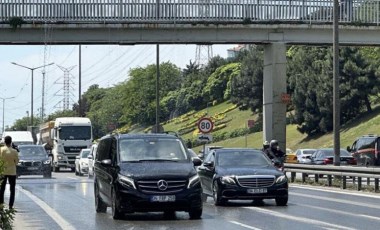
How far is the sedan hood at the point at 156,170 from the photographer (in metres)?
20.1

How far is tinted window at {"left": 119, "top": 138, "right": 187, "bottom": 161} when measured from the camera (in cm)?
2127

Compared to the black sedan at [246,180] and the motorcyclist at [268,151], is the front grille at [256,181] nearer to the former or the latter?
the black sedan at [246,180]

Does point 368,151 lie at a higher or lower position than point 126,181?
higher

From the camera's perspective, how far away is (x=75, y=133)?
61.9m

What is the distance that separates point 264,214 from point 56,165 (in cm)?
4302

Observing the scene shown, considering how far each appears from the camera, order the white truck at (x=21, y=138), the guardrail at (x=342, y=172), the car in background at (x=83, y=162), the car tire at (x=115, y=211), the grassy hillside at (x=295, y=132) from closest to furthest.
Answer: the car tire at (x=115, y=211), the guardrail at (x=342, y=172), the car in background at (x=83, y=162), the white truck at (x=21, y=138), the grassy hillside at (x=295, y=132)

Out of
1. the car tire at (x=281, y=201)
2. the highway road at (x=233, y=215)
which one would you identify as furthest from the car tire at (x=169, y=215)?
the car tire at (x=281, y=201)

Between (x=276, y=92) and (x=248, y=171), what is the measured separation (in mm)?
21052

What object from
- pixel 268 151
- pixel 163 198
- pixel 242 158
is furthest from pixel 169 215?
pixel 268 151

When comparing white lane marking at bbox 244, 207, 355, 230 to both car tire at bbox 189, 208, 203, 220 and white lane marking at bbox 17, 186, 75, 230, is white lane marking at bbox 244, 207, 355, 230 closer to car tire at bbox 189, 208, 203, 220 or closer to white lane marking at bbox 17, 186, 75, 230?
car tire at bbox 189, 208, 203, 220

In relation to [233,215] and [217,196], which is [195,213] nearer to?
[233,215]

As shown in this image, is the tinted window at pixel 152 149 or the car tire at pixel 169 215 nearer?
the car tire at pixel 169 215

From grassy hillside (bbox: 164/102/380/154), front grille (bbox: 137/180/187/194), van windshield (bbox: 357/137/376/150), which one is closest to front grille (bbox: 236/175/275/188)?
front grille (bbox: 137/180/187/194)

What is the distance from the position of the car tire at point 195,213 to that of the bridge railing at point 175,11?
80.4 feet
